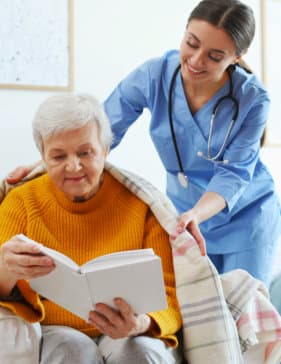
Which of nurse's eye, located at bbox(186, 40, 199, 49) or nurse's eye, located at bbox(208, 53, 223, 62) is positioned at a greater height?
nurse's eye, located at bbox(186, 40, 199, 49)

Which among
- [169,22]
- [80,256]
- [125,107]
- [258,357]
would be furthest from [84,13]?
[258,357]

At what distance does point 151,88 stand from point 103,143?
47cm

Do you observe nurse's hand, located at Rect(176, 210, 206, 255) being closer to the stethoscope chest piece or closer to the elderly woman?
the elderly woman

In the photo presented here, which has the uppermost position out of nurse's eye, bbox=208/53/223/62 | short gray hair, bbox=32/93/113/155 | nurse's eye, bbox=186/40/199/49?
nurse's eye, bbox=186/40/199/49

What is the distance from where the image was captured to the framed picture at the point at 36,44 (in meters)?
2.35

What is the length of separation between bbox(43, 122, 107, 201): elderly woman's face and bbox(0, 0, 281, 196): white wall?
2.99ft

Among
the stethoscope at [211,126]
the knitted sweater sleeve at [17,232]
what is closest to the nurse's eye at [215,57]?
the stethoscope at [211,126]

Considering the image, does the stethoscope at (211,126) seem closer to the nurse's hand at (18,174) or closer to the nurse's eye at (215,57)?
the nurse's eye at (215,57)

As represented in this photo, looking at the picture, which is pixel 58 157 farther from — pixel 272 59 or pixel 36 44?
pixel 272 59

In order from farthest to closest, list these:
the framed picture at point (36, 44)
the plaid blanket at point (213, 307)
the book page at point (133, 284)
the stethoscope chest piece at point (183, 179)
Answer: the framed picture at point (36, 44) < the stethoscope chest piece at point (183, 179) < the plaid blanket at point (213, 307) < the book page at point (133, 284)

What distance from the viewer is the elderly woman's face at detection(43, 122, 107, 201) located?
58.4 inches

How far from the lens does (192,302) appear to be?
1471 millimetres

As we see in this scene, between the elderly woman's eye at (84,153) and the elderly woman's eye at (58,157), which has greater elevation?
Answer: the elderly woman's eye at (84,153)

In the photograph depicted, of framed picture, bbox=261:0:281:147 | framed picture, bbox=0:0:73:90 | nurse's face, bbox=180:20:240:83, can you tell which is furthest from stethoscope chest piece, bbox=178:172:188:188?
framed picture, bbox=261:0:281:147
